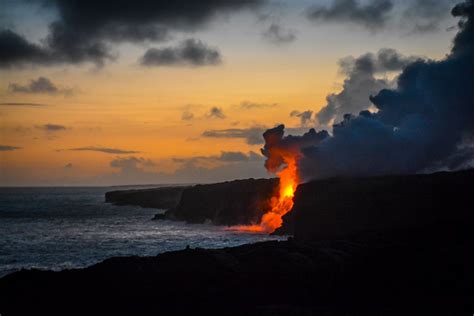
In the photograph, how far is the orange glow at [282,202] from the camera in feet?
389

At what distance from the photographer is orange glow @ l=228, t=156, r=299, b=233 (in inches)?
4668

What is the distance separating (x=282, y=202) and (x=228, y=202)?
83.4ft

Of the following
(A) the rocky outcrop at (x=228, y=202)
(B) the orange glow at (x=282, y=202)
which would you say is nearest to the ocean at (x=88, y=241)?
(B) the orange glow at (x=282, y=202)

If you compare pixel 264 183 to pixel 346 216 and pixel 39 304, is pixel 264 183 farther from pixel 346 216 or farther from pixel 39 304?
pixel 39 304

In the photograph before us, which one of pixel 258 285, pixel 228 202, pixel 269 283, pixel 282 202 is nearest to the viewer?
pixel 258 285

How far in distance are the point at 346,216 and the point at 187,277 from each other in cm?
5089

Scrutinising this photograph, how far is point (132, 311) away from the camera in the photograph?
126ft

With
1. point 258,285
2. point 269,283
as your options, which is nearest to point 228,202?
point 269,283

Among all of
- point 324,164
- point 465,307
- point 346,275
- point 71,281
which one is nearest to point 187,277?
point 71,281

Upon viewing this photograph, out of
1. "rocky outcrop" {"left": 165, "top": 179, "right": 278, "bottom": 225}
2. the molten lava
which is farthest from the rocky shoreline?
"rocky outcrop" {"left": 165, "top": 179, "right": 278, "bottom": 225}

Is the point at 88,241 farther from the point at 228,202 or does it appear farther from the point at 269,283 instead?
the point at 269,283

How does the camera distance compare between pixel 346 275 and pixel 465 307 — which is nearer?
pixel 465 307

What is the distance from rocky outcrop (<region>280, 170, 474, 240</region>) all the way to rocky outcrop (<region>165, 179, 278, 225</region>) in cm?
3635

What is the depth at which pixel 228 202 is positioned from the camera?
146 m
